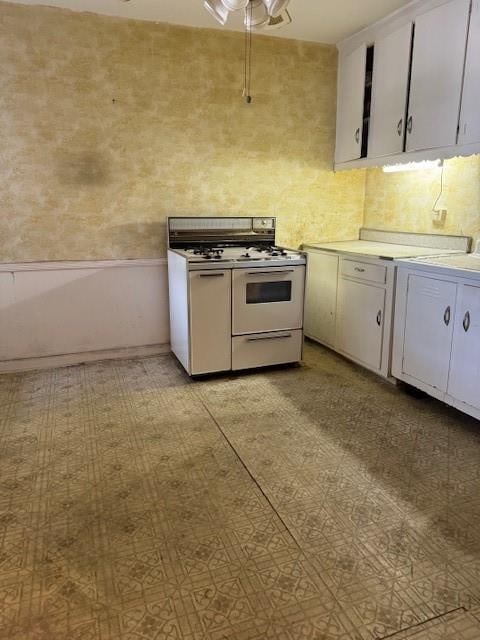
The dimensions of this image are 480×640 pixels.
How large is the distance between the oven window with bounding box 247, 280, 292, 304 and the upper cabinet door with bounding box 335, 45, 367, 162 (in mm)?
1346

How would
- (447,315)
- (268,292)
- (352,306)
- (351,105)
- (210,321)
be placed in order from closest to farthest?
1. (447,315)
2. (210,321)
3. (268,292)
4. (352,306)
5. (351,105)

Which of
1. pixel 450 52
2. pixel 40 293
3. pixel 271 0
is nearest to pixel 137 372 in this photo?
pixel 40 293

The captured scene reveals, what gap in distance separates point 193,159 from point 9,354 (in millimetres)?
2131

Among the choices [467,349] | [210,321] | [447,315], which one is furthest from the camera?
[210,321]

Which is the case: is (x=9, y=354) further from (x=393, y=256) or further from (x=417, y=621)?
(x=417, y=621)

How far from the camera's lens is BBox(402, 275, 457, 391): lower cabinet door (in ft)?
8.98

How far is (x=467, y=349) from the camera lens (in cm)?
262

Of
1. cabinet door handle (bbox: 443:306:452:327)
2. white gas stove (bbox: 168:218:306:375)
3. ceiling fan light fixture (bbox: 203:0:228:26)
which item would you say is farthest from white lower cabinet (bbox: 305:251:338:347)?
ceiling fan light fixture (bbox: 203:0:228:26)

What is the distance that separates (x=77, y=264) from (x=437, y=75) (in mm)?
2872

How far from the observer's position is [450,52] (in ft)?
9.43

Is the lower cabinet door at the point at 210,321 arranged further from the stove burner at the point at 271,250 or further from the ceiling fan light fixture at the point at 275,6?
the ceiling fan light fixture at the point at 275,6

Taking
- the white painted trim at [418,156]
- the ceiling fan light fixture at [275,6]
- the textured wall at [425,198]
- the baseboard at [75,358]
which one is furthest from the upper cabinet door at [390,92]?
the baseboard at [75,358]

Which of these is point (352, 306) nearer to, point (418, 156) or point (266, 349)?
point (266, 349)

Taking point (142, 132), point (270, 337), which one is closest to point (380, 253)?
point (270, 337)
